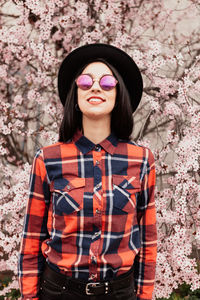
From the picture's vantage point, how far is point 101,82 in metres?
1.42

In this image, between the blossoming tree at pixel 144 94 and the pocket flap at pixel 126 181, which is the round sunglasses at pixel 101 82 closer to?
the pocket flap at pixel 126 181

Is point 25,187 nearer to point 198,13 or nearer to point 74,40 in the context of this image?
point 74,40

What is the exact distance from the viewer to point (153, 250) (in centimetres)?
162

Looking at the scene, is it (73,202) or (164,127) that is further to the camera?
(164,127)

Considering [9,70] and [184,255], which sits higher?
[9,70]

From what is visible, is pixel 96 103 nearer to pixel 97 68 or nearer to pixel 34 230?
pixel 97 68

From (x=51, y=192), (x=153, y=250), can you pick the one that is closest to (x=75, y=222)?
(x=51, y=192)

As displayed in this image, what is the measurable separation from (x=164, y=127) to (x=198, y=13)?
121cm

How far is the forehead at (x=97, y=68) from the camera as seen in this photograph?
1463 millimetres

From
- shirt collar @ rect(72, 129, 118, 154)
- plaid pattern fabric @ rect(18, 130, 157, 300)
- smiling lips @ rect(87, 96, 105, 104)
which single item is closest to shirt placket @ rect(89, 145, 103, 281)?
plaid pattern fabric @ rect(18, 130, 157, 300)

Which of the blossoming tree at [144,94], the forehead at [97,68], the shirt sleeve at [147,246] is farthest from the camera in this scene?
the blossoming tree at [144,94]

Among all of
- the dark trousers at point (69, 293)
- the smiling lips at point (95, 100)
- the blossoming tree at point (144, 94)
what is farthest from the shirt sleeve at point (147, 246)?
the blossoming tree at point (144, 94)

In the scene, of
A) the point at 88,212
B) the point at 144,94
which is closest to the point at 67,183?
the point at 88,212

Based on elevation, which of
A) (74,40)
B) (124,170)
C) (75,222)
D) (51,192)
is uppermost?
(74,40)
